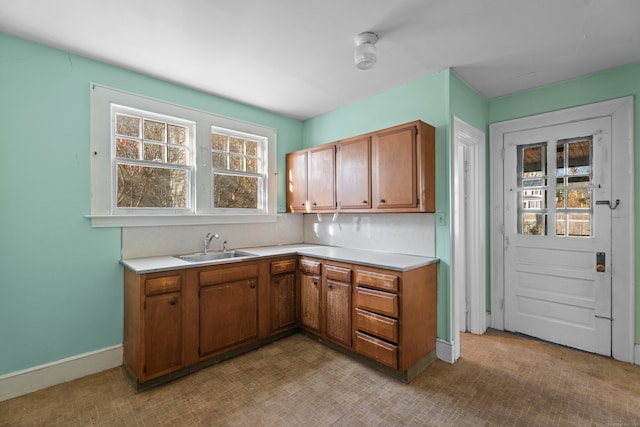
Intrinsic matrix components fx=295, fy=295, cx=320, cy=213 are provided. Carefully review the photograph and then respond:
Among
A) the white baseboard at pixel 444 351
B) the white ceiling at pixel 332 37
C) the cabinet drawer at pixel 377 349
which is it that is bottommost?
the white baseboard at pixel 444 351

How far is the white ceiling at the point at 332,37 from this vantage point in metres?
1.84

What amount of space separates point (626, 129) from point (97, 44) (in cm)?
438

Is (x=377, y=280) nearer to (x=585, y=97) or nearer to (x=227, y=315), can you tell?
(x=227, y=315)

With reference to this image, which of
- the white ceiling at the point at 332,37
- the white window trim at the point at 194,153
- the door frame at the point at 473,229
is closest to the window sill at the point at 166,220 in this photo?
the white window trim at the point at 194,153

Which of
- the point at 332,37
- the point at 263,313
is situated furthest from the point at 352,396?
the point at 332,37

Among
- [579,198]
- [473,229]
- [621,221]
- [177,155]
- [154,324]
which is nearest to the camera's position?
[154,324]

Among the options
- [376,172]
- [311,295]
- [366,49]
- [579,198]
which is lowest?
[311,295]

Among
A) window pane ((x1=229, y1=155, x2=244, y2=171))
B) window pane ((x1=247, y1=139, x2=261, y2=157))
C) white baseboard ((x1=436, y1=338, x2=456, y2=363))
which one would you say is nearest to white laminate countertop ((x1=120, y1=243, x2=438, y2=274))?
white baseboard ((x1=436, y1=338, x2=456, y2=363))

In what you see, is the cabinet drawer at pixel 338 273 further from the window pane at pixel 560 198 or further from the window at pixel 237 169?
the window pane at pixel 560 198

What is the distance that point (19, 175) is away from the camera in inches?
85.6

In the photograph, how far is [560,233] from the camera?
2924mm

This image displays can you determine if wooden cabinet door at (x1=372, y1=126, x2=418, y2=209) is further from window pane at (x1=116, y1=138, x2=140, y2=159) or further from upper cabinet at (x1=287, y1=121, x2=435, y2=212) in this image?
window pane at (x1=116, y1=138, x2=140, y2=159)

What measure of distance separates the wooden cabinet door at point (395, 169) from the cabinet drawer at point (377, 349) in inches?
45.9

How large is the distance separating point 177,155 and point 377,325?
2531 mm
